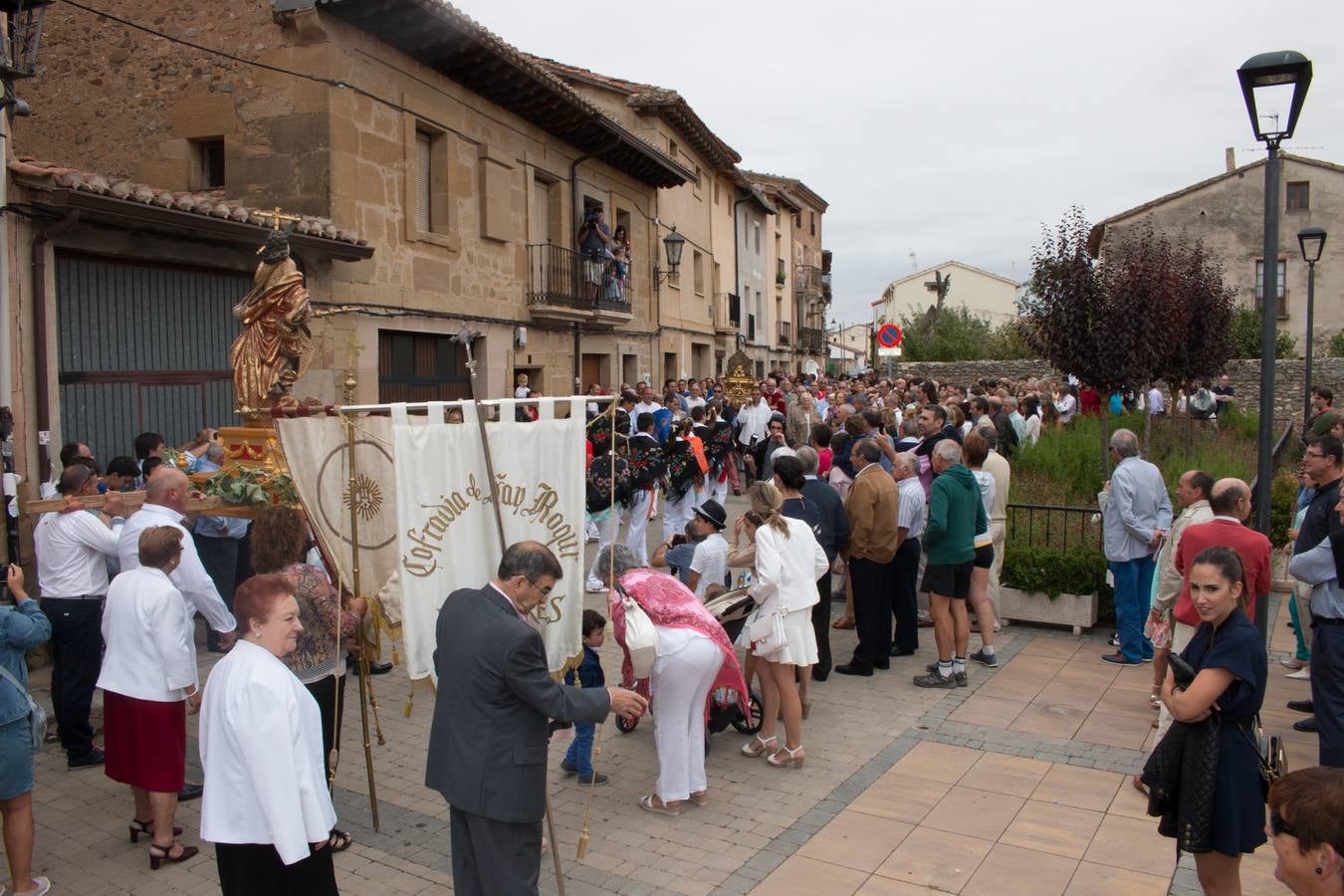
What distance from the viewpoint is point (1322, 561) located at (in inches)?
200

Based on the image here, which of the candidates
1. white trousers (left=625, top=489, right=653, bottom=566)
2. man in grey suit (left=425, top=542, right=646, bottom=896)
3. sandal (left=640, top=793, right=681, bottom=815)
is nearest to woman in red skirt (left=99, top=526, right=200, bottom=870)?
man in grey suit (left=425, top=542, right=646, bottom=896)

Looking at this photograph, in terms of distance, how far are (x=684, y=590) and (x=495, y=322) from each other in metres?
10.6

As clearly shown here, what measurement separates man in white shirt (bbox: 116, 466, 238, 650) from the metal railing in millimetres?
6478

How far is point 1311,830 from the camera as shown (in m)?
2.20

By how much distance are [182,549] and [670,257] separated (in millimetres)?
17508

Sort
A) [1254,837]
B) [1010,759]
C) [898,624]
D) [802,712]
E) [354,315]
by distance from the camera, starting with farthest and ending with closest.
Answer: [354,315] < [898,624] < [802,712] < [1010,759] < [1254,837]

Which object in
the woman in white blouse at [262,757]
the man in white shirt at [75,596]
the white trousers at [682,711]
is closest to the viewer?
the woman in white blouse at [262,757]

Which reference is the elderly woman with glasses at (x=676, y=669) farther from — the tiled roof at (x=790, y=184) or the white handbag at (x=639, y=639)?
the tiled roof at (x=790, y=184)

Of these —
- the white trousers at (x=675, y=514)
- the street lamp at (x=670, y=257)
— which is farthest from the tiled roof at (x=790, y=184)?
the white trousers at (x=675, y=514)

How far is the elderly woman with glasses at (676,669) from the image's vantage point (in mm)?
5133

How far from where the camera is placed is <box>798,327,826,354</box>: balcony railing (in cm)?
4242

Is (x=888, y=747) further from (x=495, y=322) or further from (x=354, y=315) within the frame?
(x=495, y=322)

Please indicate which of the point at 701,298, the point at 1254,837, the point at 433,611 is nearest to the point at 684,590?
the point at 433,611

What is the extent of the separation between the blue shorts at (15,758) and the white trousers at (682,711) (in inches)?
111
